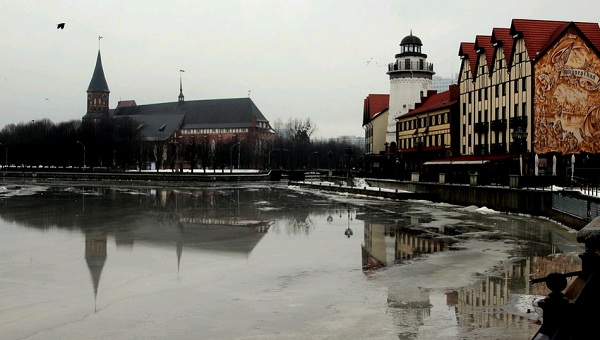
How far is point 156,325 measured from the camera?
1045 centimetres

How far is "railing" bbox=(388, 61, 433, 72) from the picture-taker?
86062 millimetres

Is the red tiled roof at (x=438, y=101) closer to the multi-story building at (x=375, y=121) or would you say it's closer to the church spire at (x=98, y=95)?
the multi-story building at (x=375, y=121)

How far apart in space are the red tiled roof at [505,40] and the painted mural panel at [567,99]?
476 centimetres

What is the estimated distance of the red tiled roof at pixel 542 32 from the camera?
50.5 m

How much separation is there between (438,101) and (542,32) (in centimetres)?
2366

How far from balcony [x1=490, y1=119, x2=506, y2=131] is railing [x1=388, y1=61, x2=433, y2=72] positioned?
1233 inches

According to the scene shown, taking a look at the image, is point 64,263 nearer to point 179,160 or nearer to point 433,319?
point 433,319

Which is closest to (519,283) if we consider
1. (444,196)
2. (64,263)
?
(64,263)

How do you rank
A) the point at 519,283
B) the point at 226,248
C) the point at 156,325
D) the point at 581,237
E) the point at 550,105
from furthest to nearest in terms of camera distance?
the point at 550,105 < the point at 226,248 < the point at 519,283 < the point at 156,325 < the point at 581,237

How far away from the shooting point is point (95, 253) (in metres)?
18.7

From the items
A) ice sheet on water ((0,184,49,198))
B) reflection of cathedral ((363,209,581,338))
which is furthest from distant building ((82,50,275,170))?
reflection of cathedral ((363,209,581,338))

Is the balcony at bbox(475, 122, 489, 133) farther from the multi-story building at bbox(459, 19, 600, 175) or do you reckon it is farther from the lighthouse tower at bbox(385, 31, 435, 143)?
the lighthouse tower at bbox(385, 31, 435, 143)

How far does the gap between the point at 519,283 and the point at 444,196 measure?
99.4ft

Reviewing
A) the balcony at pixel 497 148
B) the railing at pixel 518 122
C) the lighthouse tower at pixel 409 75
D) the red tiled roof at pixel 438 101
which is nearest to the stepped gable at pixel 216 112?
the lighthouse tower at pixel 409 75
